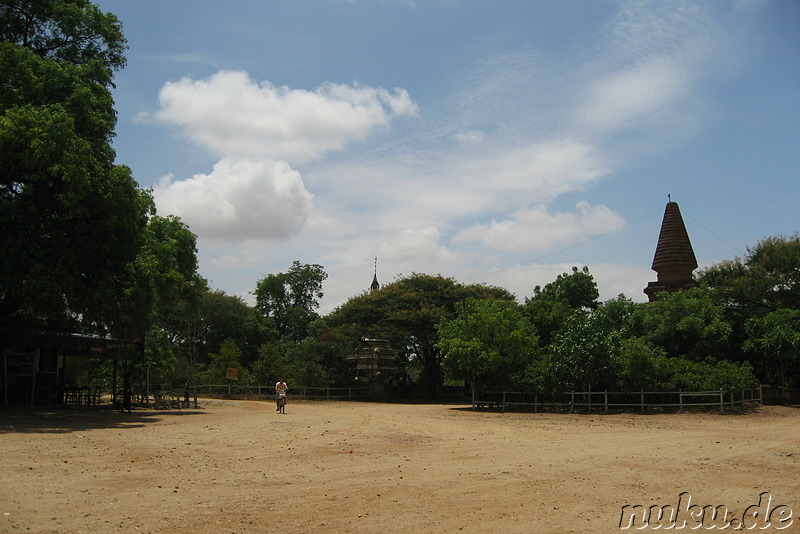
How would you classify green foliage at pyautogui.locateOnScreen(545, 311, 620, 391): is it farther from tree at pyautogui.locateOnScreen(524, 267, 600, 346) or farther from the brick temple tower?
the brick temple tower

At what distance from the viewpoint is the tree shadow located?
17.0 m

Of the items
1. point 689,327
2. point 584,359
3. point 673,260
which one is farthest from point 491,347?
point 673,260

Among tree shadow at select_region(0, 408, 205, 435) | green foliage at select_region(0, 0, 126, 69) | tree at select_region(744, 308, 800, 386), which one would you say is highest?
green foliage at select_region(0, 0, 126, 69)

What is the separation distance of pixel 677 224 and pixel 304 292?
43483mm

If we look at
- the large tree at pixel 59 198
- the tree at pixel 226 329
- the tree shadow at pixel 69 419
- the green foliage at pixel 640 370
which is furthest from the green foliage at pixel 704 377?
the tree at pixel 226 329

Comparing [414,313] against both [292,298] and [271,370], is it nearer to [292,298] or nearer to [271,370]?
[271,370]

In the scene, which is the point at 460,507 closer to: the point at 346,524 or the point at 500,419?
the point at 346,524

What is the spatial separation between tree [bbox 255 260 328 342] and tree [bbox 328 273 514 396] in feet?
86.3

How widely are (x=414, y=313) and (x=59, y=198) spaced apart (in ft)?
85.8

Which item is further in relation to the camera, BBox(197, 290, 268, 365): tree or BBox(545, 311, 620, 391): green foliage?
BBox(197, 290, 268, 365): tree

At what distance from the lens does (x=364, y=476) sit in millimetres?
11156

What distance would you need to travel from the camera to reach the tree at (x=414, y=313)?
4203 cm

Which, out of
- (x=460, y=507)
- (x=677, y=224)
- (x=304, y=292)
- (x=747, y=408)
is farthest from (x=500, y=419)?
(x=304, y=292)

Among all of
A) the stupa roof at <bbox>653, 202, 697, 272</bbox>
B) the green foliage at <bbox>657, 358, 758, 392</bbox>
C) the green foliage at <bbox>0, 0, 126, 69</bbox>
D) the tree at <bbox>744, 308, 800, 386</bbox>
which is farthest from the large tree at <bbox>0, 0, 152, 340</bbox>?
the stupa roof at <bbox>653, 202, 697, 272</bbox>
